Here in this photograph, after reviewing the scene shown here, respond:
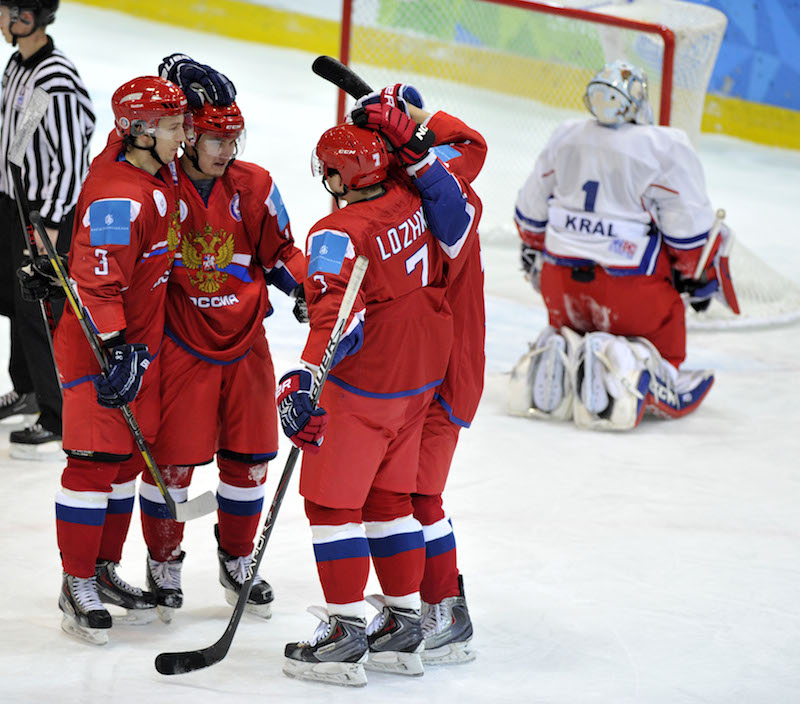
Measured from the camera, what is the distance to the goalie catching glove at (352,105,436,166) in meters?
2.72

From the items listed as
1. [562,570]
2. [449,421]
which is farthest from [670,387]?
[449,421]

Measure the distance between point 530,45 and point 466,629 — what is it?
3834mm

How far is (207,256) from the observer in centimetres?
295

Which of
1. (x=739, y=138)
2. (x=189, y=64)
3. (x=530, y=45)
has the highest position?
(x=189, y=64)

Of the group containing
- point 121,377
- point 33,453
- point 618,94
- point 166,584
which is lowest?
point 33,453

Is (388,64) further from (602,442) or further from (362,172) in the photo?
(362,172)

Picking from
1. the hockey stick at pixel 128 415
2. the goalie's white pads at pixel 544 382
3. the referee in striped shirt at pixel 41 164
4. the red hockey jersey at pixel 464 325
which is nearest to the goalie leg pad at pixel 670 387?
the goalie's white pads at pixel 544 382

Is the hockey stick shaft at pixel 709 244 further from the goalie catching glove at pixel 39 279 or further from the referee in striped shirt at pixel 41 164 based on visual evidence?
the goalie catching glove at pixel 39 279

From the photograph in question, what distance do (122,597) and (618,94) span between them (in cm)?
240

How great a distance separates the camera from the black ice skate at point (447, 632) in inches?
117

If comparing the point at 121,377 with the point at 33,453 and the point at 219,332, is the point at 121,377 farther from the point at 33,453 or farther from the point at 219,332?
the point at 33,453

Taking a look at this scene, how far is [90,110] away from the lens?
401cm

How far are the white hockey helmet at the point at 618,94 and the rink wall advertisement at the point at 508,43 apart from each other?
3.33 feet

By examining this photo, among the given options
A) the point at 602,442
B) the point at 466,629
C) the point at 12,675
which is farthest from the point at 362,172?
the point at 602,442
